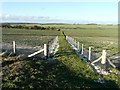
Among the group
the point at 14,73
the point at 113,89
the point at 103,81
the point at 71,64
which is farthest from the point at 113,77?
the point at 14,73

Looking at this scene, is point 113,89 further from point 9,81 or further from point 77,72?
point 9,81

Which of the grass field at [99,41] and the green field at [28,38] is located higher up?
the green field at [28,38]

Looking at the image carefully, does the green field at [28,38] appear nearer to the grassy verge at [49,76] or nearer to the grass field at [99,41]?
the grass field at [99,41]

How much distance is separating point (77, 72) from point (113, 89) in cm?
358

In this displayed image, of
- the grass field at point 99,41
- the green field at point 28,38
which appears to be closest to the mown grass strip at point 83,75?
the grass field at point 99,41

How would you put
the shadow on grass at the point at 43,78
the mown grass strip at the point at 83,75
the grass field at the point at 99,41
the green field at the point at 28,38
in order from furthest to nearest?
the green field at the point at 28,38, the grass field at the point at 99,41, the mown grass strip at the point at 83,75, the shadow on grass at the point at 43,78

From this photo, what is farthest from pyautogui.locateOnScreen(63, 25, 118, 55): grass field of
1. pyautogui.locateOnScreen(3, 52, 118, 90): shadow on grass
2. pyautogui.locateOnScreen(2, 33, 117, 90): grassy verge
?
pyautogui.locateOnScreen(3, 52, 118, 90): shadow on grass

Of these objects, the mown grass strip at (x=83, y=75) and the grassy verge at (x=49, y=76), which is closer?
the grassy verge at (x=49, y=76)

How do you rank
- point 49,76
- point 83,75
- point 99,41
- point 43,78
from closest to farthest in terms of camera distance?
point 43,78 < point 49,76 < point 83,75 < point 99,41

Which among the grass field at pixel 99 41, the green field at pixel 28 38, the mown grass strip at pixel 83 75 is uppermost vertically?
the mown grass strip at pixel 83 75

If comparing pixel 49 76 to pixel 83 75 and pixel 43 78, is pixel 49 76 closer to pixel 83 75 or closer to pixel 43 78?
pixel 43 78

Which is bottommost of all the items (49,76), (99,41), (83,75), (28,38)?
(99,41)

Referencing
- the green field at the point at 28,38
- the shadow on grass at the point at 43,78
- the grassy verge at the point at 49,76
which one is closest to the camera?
the shadow on grass at the point at 43,78

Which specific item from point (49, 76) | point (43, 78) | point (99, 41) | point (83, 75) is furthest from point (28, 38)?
point (43, 78)
